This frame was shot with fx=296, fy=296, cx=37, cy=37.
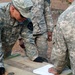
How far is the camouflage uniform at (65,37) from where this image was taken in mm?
2770

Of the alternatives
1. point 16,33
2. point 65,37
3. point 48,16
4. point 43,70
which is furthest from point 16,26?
point 65,37

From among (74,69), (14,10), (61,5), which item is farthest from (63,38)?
(61,5)

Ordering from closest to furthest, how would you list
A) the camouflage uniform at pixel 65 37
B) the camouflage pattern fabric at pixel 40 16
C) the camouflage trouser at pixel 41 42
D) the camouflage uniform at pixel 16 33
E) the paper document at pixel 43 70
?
the camouflage uniform at pixel 65 37 < the paper document at pixel 43 70 < the camouflage uniform at pixel 16 33 < the camouflage pattern fabric at pixel 40 16 < the camouflage trouser at pixel 41 42

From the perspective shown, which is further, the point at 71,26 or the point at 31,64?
the point at 31,64

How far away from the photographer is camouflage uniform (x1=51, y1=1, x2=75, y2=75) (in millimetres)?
2770

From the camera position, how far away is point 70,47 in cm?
287

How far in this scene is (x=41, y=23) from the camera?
15.3 ft

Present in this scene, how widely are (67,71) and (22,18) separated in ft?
2.70

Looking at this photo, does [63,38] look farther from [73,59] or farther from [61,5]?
[61,5]

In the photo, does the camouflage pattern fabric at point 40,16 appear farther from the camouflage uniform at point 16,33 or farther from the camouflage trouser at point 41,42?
the camouflage uniform at point 16,33

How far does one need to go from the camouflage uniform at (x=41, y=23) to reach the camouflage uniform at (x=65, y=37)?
154cm

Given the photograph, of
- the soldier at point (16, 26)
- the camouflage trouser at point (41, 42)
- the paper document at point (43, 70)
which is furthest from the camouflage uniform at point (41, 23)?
the paper document at point (43, 70)

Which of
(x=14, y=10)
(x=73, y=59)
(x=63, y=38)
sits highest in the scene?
(x=14, y=10)

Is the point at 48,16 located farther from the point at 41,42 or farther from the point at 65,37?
the point at 65,37
